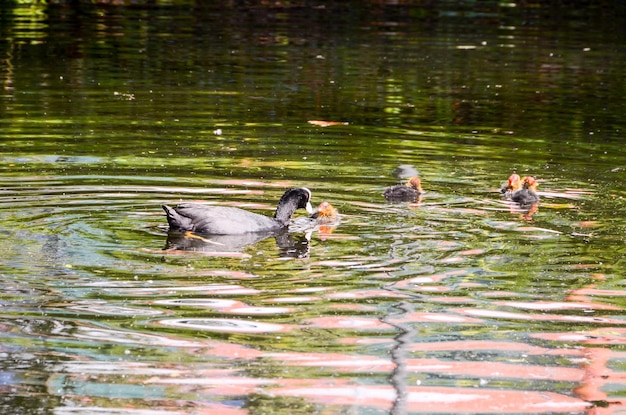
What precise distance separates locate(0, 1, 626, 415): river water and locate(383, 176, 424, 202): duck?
20 centimetres

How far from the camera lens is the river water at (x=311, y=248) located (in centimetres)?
740

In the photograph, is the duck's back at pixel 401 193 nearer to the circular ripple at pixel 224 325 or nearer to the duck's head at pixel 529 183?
the duck's head at pixel 529 183

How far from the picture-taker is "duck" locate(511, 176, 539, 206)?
12250mm

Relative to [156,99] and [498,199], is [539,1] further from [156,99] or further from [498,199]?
[498,199]

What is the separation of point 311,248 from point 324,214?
0.88 metres

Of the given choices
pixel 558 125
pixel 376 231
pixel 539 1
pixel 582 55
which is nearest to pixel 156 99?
pixel 558 125

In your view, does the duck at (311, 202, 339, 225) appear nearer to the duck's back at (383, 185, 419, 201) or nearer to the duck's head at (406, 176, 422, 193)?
the duck's back at (383, 185, 419, 201)

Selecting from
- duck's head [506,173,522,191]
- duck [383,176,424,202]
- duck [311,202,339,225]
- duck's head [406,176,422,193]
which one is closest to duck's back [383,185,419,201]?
duck [383,176,424,202]

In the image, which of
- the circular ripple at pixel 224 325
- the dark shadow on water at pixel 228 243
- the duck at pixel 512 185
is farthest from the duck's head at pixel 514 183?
the circular ripple at pixel 224 325

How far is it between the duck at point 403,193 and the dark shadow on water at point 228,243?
1294mm

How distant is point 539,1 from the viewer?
45188 mm

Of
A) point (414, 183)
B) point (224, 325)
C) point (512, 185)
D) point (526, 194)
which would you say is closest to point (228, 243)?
point (224, 325)

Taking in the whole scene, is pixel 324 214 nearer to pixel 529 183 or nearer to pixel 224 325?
pixel 529 183

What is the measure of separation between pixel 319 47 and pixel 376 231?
17.9m
